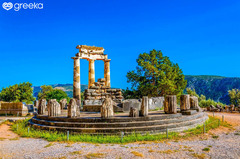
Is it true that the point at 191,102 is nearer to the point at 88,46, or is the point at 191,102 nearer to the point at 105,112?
the point at 105,112

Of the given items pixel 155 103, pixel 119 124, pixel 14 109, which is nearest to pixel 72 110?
pixel 119 124

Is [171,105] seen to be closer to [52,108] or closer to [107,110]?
[107,110]

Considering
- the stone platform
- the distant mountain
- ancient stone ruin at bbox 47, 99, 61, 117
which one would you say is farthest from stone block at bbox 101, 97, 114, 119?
the distant mountain

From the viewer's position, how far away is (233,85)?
128625mm

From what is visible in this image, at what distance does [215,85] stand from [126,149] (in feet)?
485

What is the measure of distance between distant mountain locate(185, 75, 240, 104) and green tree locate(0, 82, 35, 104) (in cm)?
10734

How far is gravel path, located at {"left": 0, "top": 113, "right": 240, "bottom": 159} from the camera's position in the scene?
7723 millimetres

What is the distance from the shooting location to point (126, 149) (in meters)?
8.48

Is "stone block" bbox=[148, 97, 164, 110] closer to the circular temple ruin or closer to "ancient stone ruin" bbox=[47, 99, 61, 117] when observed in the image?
the circular temple ruin

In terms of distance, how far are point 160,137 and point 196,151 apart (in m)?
2.42

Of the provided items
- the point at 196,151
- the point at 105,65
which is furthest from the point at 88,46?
the point at 196,151

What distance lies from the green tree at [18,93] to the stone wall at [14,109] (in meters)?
25.5

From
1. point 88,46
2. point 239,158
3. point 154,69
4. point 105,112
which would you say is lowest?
point 239,158

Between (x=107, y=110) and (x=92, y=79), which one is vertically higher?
(x=92, y=79)
